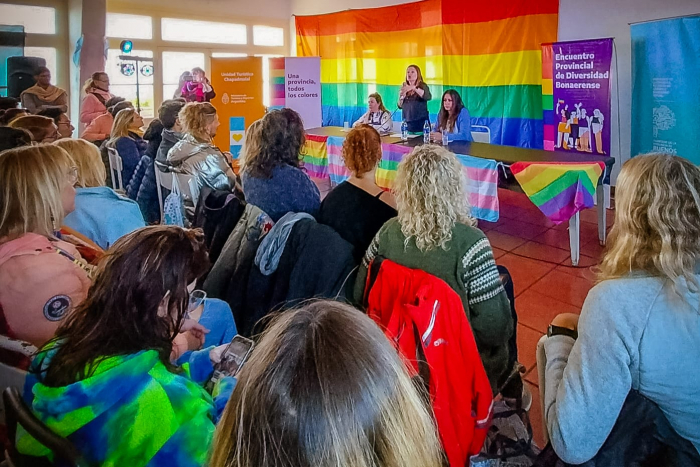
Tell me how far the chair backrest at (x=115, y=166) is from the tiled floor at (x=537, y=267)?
3.06 metres

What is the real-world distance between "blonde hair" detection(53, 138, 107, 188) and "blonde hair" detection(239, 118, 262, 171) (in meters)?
0.69

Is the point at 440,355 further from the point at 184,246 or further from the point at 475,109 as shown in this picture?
the point at 475,109

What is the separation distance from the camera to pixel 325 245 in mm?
2043

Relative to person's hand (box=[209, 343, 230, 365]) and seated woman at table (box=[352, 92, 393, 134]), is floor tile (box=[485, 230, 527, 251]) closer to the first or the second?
seated woman at table (box=[352, 92, 393, 134])

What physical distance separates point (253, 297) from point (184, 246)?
3.33 feet

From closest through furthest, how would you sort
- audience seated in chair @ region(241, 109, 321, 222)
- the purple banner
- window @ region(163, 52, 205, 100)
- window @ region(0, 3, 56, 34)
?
audience seated in chair @ region(241, 109, 321, 222), the purple banner, window @ region(0, 3, 56, 34), window @ region(163, 52, 205, 100)

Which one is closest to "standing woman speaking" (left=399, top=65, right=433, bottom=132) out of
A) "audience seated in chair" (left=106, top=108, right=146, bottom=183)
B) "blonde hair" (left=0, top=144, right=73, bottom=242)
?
"audience seated in chair" (left=106, top=108, right=146, bottom=183)

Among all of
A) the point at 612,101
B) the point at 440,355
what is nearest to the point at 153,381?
the point at 440,355

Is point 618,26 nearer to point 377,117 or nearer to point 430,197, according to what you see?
point 377,117

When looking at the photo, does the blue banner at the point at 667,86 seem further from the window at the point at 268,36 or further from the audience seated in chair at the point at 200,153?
the window at the point at 268,36

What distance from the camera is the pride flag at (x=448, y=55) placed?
6.45m

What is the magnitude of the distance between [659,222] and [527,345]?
1.70 meters

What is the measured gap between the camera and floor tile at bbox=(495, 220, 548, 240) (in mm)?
4718

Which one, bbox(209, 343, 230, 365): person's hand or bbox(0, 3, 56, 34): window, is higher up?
bbox(0, 3, 56, 34): window
